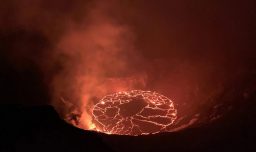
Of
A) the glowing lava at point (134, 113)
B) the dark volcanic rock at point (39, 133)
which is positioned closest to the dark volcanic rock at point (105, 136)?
the dark volcanic rock at point (39, 133)

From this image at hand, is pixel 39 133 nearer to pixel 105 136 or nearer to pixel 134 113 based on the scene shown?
pixel 105 136

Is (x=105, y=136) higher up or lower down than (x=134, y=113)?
lower down

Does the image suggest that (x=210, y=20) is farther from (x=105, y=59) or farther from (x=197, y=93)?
(x=105, y=59)

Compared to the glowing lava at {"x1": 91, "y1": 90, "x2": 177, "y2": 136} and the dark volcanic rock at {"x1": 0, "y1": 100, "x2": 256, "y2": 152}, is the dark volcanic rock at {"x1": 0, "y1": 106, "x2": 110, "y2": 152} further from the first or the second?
the glowing lava at {"x1": 91, "y1": 90, "x2": 177, "y2": 136}

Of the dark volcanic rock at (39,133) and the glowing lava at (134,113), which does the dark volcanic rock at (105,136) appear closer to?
the dark volcanic rock at (39,133)

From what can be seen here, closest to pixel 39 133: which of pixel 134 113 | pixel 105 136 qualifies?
pixel 105 136

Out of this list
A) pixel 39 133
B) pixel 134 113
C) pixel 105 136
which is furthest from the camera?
pixel 134 113

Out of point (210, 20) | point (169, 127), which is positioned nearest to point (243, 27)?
point (210, 20)

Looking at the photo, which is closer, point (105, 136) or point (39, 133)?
point (39, 133)

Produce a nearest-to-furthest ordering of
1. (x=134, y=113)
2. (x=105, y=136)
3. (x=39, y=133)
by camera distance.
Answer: (x=39, y=133) < (x=105, y=136) < (x=134, y=113)
